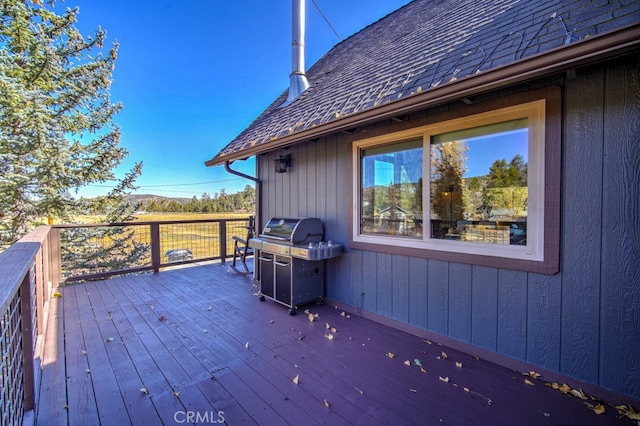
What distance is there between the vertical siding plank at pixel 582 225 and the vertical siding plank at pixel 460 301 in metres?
0.64

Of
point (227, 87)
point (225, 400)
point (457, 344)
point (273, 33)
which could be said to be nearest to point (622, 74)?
point (457, 344)

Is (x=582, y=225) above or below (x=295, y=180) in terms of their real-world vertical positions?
below

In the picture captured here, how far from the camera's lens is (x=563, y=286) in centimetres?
200

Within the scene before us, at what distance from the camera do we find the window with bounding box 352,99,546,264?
7.11 ft

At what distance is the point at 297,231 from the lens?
3.47m

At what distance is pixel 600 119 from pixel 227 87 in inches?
468

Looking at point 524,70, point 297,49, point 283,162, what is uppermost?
point 297,49

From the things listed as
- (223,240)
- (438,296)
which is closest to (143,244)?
(223,240)

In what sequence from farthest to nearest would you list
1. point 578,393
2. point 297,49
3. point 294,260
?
point 297,49 < point 294,260 < point 578,393

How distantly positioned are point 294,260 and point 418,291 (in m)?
1.48

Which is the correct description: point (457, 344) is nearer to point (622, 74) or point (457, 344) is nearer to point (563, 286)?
point (563, 286)

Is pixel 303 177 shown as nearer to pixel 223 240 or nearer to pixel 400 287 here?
pixel 400 287

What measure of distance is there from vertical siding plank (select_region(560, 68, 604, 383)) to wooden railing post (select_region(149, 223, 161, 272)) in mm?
6040

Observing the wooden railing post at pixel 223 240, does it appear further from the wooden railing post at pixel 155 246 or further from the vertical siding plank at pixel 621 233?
the vertical siding plank at pixel 621 233
